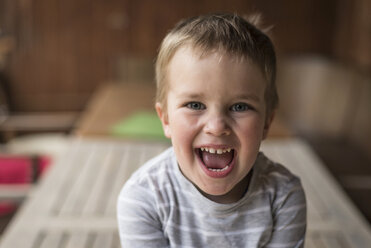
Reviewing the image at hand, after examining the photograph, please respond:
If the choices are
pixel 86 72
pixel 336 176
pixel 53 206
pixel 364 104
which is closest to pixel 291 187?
pixel 53 206

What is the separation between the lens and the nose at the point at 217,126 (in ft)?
1.61

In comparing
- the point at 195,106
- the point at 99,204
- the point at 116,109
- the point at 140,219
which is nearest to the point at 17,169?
the point at 116,109

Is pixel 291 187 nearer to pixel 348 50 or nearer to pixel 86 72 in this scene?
pixel 348 50

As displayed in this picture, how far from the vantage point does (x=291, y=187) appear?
1.96 feet

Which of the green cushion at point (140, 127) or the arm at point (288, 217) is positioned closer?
the arm at point (288, 217)

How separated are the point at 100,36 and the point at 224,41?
110 inches

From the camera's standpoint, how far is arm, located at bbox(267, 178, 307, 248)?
591mm

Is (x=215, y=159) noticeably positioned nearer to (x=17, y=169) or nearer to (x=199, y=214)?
(x=199, y=214)

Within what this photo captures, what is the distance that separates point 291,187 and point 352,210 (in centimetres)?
54

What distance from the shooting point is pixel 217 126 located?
0.49 metres

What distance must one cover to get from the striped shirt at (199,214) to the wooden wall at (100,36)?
8.42 ft

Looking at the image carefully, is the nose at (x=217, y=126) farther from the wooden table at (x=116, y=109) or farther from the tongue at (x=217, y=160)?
the wooden table at (x=116, y=109)

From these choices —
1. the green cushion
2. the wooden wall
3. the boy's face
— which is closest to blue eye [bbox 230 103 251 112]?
the boy's face

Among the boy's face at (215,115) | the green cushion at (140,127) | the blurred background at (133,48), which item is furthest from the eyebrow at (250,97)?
the blurred background at (133,48)
